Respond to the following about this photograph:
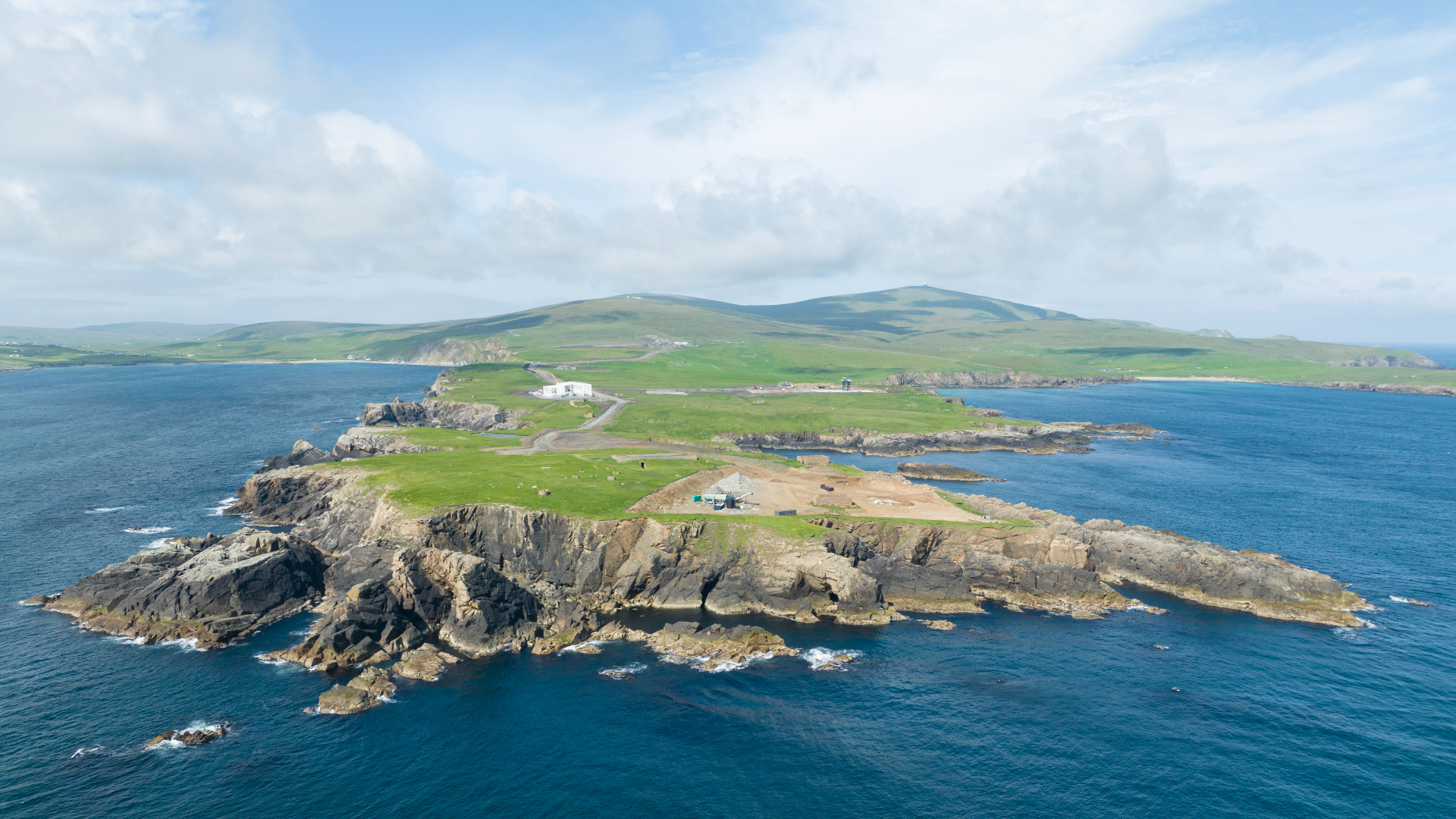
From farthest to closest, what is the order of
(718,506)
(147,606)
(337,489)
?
1. (337,489)
2. (718,506)
3. (147,606)

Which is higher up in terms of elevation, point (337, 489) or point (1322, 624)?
point (337, 489)

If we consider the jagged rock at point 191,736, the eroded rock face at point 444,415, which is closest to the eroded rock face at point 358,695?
the jagged rock at point 191,736

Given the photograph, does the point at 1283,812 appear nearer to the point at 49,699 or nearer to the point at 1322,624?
the point at 1322,624

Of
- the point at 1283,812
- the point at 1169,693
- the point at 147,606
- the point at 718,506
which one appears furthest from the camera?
the point at 718,506

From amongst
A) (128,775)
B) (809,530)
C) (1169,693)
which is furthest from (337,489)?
(1169,693)

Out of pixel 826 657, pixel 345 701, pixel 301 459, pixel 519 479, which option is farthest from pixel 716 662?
pixel 301 459

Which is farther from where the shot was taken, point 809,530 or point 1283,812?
point 809,530

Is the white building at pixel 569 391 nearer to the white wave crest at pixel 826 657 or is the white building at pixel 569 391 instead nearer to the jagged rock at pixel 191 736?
the white wave crest at pixel 826 657

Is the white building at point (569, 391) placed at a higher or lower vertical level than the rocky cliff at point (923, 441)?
higher
